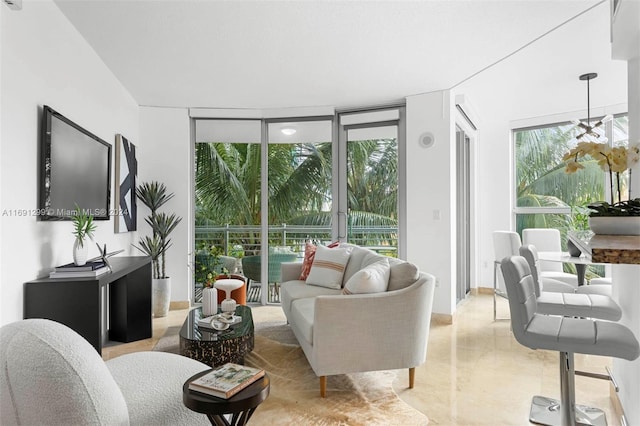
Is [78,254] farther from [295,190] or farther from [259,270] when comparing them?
[295,190]

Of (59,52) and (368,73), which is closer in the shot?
(59,52)

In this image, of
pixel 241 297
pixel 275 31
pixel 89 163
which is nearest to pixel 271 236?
pixel 241 297

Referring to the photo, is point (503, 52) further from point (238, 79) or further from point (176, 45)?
point (176, 45)

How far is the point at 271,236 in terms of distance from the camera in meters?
5.16

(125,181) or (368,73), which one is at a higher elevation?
(368,73)

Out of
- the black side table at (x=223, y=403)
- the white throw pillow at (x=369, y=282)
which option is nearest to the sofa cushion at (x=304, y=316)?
the white throw pillow at (x=369, y=282)

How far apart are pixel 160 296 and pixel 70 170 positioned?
6.91 feet

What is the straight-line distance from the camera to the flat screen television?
2498mm

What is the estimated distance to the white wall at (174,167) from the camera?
4914mm

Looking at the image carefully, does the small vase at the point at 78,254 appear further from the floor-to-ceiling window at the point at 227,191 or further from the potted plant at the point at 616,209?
the potted plant at the point at 616,209

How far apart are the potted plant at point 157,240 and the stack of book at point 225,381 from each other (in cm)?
323

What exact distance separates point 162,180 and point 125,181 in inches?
28.9

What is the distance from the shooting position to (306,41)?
3.12m

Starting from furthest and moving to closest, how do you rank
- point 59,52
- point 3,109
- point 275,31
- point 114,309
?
point 114,309 < point 275,31 < point 59,52 < point 3,109
